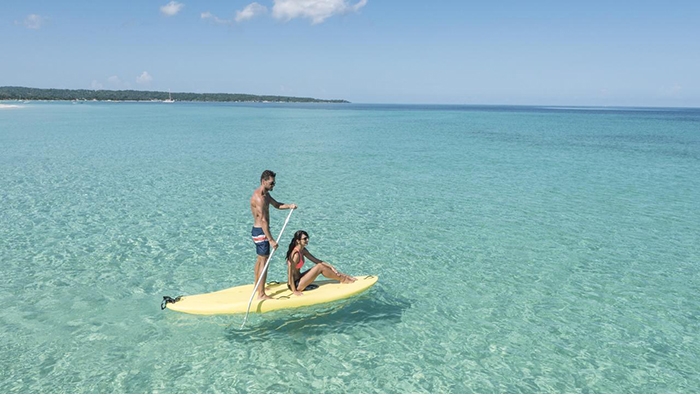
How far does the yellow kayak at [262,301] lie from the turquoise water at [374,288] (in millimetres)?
253

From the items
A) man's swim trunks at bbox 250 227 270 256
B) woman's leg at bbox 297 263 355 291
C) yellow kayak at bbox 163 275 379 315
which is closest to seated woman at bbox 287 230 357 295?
woman's leg at bbox 297 263 355 291

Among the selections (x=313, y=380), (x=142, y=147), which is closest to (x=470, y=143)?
(x=142, y=147)

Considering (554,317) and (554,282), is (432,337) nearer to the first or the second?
(554,317)

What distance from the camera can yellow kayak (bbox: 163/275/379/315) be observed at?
761 centimetres

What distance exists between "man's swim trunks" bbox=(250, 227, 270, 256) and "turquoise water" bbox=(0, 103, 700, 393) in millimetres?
1143

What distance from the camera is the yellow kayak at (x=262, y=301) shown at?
761 cm

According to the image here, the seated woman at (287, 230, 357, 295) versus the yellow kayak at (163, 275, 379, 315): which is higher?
the seated woman at (287, 230, 357, 295)

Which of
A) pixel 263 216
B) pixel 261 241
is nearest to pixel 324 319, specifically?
pixel 261 241

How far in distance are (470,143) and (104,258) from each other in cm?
3321

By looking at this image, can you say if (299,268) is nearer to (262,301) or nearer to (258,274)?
(258,274)

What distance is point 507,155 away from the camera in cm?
3048

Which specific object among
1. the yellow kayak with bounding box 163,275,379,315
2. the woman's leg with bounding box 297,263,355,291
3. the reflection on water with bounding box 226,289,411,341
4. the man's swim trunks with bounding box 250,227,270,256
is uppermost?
the man's swim trunks with bounding box 250,227,270,256

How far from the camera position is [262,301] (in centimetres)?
766

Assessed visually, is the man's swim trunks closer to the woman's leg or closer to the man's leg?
the man's leg
